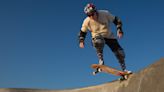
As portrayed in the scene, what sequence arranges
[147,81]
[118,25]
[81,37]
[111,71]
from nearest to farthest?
1. [147,81]
2. [111,71]
3. [118,25]
4. [81,37]

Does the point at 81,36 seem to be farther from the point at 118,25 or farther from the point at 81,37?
the point at 118,25

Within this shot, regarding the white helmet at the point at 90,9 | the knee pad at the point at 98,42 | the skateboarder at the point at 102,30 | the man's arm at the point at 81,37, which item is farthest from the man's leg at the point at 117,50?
the white helmet at the point at 90,9

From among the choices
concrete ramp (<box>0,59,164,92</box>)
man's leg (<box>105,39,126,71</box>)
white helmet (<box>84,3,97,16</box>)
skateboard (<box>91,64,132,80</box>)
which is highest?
white helmet (<box>84,3,97,16</box>)

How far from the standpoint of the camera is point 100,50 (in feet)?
36.6

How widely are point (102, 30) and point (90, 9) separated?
79 cm

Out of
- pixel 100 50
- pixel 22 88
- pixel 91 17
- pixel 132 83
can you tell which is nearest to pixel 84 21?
pixel 91 17

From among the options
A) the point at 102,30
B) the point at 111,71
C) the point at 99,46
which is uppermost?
the point at 102,30

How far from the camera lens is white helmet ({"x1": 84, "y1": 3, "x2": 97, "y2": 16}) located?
1112cm

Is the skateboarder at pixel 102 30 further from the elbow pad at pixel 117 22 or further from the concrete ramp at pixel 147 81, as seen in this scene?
the concrete ramp at pixel 147 81

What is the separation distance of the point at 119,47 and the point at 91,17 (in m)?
1.35

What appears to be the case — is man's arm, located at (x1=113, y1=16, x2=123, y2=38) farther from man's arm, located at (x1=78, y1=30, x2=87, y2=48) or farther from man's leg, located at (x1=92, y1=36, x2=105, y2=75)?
man's arm, located at (x1=78, y1=30, x2=87, y2=48)

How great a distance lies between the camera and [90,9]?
1110 cm

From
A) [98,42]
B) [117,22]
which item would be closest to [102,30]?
[98,42]

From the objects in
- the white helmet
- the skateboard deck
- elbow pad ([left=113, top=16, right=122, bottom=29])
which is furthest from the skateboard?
the white helmet
